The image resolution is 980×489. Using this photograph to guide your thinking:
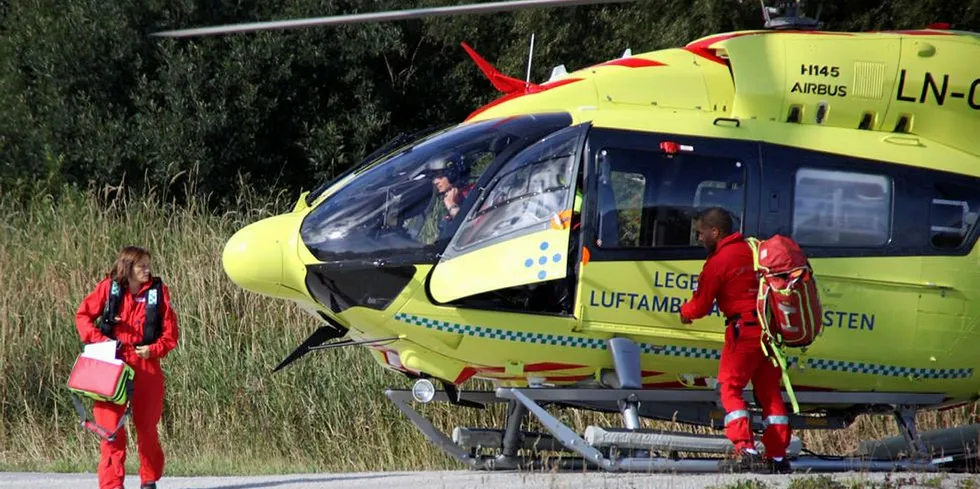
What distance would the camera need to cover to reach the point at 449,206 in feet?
29.3

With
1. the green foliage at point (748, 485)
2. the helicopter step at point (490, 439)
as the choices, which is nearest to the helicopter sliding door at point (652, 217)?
the helicopter step at point (490, 439)

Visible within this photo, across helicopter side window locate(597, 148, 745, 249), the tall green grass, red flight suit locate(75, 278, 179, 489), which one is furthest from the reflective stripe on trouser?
the tall green grass

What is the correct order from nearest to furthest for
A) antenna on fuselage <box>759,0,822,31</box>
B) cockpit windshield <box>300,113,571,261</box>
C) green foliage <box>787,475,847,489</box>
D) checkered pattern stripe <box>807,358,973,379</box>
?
green foliage <box>787,475,847,489</box> → cockpit windshield <box>300,113,571,261</box> → checkered pattern stripe <box>807,358,973,379</box> → antenna on fuselage <box>759,0,822,31</box>

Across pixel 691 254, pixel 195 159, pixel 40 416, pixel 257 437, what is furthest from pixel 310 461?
pixel 195 159

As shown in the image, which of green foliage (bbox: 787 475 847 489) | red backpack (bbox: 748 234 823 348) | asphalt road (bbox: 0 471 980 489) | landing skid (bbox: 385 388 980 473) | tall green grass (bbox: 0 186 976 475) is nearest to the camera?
green foliage (bbox: 787 475 847 489)

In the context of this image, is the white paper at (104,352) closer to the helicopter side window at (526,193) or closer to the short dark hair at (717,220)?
the helicopter side window at (526,193)

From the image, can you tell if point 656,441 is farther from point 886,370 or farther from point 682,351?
point 886,370

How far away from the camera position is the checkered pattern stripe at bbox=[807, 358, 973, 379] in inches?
364

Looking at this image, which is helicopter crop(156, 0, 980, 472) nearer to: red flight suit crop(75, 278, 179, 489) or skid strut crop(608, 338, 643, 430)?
skid strut crop(608, 338, 643, 430)

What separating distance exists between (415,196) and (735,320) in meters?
2.18

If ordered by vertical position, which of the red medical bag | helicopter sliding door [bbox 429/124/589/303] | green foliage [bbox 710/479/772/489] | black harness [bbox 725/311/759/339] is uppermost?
helicopter sliding door [bbox 429/124/589/303]

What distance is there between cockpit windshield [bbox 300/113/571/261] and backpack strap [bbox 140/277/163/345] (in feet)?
3.25

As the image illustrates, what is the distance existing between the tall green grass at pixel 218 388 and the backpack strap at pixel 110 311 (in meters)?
3.04

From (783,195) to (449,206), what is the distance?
2173 mm
